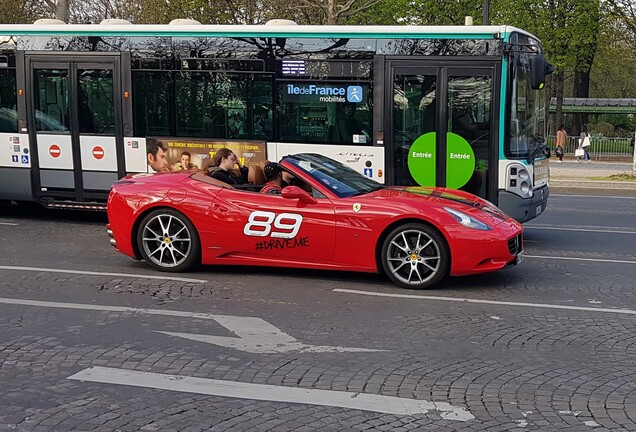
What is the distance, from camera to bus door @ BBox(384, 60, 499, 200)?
Answer: 11008 millimetres

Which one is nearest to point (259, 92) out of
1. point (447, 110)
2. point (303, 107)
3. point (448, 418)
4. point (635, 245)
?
point (303, 107)

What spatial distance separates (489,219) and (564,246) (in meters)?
3.28

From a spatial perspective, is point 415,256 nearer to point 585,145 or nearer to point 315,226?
point 315,226

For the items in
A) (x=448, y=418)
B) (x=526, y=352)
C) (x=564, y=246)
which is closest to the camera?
(x=448, y=418)

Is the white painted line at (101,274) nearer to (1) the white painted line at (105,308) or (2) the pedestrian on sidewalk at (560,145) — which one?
(1) the white painted line at (105,308)

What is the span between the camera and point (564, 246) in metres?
11.1

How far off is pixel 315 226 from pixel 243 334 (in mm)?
2142

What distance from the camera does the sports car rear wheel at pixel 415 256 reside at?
321 inches

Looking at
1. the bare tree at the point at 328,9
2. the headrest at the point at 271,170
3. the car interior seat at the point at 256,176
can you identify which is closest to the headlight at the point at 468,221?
the headrest at the point at 271,170

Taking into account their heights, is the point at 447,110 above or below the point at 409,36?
below

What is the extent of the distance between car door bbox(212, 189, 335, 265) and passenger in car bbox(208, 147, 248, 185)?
36 centimetres

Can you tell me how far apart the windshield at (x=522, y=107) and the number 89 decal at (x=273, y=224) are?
12.7 feet

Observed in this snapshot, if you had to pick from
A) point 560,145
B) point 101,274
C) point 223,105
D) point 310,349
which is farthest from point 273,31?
point 560,145

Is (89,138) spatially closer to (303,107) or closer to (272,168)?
(303,107)
